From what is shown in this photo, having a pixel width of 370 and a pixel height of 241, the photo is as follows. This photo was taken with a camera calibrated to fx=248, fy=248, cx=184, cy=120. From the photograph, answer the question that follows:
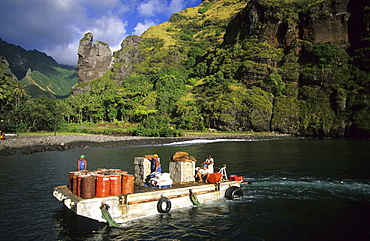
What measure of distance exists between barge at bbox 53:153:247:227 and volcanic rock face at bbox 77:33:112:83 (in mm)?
182572

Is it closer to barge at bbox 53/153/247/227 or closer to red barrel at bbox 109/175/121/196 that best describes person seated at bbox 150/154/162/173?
barge at bbox 53/153/247/227

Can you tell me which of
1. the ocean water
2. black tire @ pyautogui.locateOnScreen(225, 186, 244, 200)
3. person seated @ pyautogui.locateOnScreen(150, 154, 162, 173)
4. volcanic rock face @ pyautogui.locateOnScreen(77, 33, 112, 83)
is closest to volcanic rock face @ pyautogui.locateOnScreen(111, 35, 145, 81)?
volcanic rock face @ pyautogui.locateOnScreen(77, 33, 112, 83)

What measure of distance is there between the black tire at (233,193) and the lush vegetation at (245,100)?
234 ft

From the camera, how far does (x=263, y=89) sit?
114 meters

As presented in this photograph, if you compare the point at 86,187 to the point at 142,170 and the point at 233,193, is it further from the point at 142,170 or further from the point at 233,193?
the point at 233,193

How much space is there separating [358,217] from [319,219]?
2589mm

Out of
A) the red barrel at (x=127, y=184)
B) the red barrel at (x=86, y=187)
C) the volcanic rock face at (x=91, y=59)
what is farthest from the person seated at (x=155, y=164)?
the volcanic rock face at (x=91, y=59)

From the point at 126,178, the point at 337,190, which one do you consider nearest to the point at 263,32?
the point at 337,190

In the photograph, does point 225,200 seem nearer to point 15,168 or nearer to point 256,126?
point 15,168

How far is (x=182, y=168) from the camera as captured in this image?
747 inches

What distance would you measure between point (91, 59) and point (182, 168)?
19118cm

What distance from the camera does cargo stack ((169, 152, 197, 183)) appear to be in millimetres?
18969

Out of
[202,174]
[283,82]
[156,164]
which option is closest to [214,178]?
[202,174]

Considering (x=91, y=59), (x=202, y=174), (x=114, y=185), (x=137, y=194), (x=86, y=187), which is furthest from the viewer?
(x=91, y=59)
